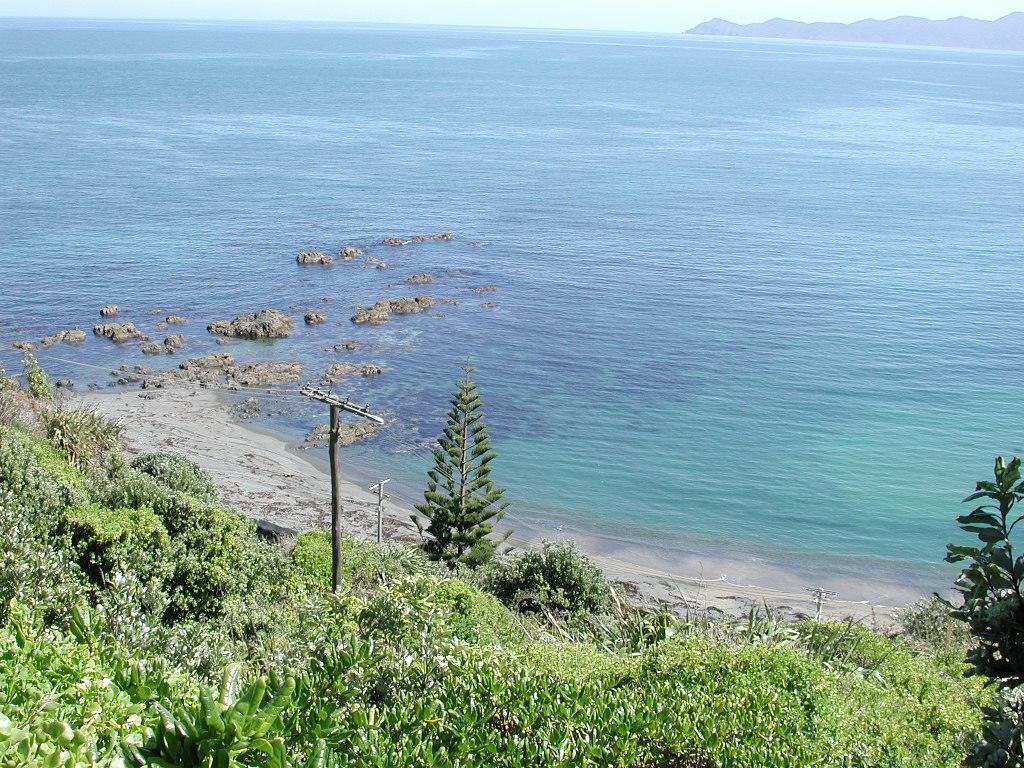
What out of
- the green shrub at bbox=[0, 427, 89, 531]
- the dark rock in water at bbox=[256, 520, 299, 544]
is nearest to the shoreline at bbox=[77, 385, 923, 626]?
the dark rock in water at bbox=[256, 520, 299, 544]

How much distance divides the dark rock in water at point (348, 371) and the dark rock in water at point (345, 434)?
3.66 metres

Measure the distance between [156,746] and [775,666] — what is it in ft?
21.6

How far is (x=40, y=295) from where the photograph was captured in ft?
154

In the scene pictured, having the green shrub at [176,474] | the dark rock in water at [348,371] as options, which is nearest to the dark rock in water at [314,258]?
the dark rock in water at [348,371]

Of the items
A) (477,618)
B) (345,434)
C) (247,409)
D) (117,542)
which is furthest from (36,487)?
(247,409)

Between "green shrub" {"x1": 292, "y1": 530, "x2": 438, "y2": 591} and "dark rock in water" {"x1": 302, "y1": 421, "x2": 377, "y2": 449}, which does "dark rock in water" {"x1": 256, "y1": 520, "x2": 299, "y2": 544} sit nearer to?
"green shrub" {"x1": 292, "y1": 530, "x2": 438, "y2": 591}

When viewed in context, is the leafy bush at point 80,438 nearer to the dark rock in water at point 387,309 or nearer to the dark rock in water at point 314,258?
the dark rock in water at point 387,309

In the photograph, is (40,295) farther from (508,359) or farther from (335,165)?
(335,165)

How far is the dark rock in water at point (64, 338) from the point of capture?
40688 millimetres

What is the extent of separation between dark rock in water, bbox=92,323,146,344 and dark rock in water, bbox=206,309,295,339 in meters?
3.01

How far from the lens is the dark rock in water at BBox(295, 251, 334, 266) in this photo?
54.2 m

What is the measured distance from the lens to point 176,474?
21.9m

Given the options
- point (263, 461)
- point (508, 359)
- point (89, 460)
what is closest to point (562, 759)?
point (89, 460)

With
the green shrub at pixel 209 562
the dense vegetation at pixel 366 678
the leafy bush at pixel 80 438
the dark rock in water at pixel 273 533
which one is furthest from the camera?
the dark rock in water at pixel 273 533
